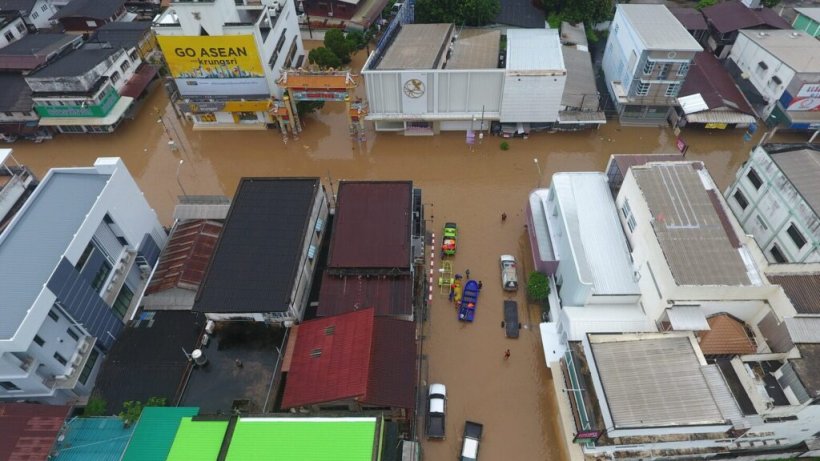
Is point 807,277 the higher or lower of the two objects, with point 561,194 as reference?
lower

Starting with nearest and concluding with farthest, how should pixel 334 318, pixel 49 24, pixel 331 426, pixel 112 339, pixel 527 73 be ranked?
pixel 331 426, pixel 334 318, pixel 112 339, pixel 527 73, pixel 49 24

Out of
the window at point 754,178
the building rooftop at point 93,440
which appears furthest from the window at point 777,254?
the building rooftop at point 93,440

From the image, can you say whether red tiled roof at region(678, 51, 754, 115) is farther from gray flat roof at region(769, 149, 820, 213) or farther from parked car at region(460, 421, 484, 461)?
parked car at region(460, 421, 484, 461)

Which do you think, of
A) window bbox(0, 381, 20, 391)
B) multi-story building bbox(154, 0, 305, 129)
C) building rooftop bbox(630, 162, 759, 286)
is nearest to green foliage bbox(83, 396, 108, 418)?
window bbox(0, 381, 20, 391)

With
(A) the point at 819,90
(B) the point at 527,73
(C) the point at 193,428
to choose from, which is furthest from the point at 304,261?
(A) the point at 819,90

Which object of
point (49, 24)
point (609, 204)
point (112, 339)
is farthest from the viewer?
point (49, 24)

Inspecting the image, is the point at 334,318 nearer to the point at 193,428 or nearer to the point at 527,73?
the point at 193,428
